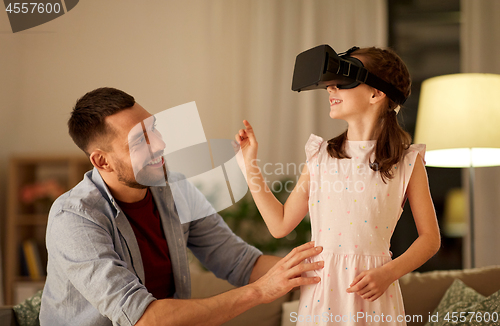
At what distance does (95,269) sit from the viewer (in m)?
0.79

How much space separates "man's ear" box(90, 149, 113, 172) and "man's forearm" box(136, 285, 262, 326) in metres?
0.36

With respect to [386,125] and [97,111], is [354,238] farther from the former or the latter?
[97,111]

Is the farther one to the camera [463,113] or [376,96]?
[463,113]

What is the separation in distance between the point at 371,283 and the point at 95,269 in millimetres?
522

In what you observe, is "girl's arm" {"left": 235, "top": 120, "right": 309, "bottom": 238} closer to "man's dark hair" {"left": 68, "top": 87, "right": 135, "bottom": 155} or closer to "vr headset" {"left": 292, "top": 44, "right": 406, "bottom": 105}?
"vr headset" {"left": 292, "top": 44, "right": 406, "bottom": 105}

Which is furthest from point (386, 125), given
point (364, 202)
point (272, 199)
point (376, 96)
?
point (272, 199)

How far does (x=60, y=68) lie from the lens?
2057 millimetres

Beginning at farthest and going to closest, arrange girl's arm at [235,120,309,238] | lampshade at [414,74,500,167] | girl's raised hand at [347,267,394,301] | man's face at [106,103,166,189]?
lampshade at [414,74,500,167], man's face at [106,103,166,189], girl's arm at [235,120,309,238], girl's raised hand at [347,267,394,301]

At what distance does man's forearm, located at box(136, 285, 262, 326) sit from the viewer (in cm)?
79

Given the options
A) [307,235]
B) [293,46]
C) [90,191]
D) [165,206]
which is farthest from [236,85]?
[90,191]

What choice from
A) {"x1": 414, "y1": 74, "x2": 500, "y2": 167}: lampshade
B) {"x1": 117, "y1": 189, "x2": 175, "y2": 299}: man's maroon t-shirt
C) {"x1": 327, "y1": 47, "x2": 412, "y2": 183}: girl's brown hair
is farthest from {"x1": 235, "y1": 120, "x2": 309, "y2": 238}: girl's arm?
{"x1": 414, "y1": 74, "x2": 500, "y2": 167}: lampshade

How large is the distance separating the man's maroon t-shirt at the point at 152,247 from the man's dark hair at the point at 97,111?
0.18 metres

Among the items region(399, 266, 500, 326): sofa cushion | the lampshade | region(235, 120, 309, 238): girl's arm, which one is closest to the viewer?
region(235, 120, 309, 238): girl's arm

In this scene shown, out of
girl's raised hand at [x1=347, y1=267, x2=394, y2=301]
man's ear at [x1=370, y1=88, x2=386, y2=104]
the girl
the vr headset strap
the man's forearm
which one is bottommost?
the man's forearm
